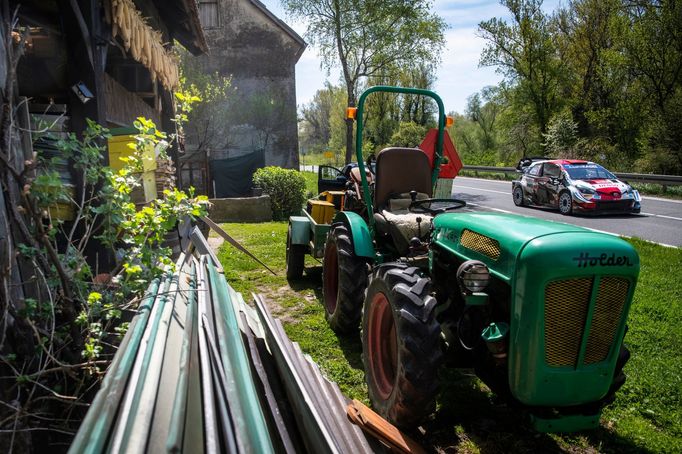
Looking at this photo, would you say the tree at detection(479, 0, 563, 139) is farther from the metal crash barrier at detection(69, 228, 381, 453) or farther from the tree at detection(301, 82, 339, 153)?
the tree at detection(301, 82, 339, 153)

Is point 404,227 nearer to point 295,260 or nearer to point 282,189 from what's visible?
point 295,260

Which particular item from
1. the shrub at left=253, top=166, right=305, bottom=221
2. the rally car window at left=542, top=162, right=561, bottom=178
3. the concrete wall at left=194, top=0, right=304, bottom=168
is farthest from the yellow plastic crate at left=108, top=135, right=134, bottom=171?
the concrete wall at left=194, top=0, right=304, bottom=168

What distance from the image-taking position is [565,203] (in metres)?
13.8

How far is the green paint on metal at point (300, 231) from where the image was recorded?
645cm

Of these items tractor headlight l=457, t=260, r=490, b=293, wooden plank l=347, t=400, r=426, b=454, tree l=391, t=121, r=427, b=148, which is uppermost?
tree l=391, t=121, r=427, b=148

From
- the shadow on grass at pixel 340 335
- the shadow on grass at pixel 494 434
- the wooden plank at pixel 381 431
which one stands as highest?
the wooden plank at pixel 381 431

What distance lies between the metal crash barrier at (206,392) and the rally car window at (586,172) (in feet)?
43.2

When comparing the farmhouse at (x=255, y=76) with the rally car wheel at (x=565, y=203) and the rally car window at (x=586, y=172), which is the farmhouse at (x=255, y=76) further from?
the rally car wheel at (x=565, y=203)

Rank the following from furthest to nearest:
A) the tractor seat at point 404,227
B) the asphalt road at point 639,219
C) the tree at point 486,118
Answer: the tree at point 486,118
the asphalt road at point 639,219
the tractor seat at point 404,227

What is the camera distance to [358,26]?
22.1 metres

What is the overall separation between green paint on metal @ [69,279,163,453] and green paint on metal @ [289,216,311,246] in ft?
12.6

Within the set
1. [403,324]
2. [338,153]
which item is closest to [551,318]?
[403,324]

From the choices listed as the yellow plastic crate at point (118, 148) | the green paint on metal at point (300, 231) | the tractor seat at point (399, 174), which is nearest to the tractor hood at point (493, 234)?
the tractor seat at point (399, 174)

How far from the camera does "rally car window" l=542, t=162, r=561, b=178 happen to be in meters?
14.8
